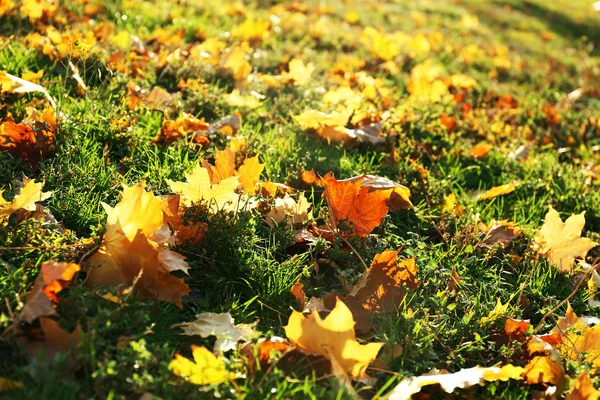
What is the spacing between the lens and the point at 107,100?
3055 mm

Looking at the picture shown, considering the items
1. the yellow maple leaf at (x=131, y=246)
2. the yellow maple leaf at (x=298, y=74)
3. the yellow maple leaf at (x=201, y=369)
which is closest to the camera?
the yellow maple leaf at (x=201, y=369)

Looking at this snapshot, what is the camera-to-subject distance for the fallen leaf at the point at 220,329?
1787 mm

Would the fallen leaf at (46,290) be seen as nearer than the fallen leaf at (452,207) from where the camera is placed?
Yes

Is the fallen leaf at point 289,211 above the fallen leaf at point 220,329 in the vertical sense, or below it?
above

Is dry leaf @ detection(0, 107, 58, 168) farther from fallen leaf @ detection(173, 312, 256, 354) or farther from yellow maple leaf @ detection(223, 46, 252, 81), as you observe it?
yellow maple leaf @ detection(223, 46, 252, 81)

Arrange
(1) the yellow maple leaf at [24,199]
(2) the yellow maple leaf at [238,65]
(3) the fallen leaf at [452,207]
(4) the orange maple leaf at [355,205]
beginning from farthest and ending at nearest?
(2) the yellow maple leaf at [238,65] < (3) the fallen leaf at [452,207] < (4) the orange maple leaf at [355,205] < (1) the yellow maple leaf at [24,199]

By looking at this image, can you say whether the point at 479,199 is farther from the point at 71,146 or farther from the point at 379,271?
the point at 71,146

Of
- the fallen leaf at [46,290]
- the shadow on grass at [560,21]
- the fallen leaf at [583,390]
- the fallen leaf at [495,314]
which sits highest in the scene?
the fallen leaf at [46,290]

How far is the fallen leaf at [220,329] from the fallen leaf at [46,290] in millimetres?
347

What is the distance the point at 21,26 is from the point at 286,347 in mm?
3024

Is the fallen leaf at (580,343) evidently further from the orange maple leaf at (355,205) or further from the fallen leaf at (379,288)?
the orange maple leaf at (355,205)

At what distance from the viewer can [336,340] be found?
1681 mm

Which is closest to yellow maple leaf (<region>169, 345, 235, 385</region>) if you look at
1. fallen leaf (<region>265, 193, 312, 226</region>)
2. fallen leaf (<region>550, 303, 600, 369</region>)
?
fallen leaf (<region>265, 193, 312, 226</region>)

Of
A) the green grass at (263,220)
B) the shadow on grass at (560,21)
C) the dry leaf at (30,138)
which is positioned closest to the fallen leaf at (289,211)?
the green grass at (263,220)
